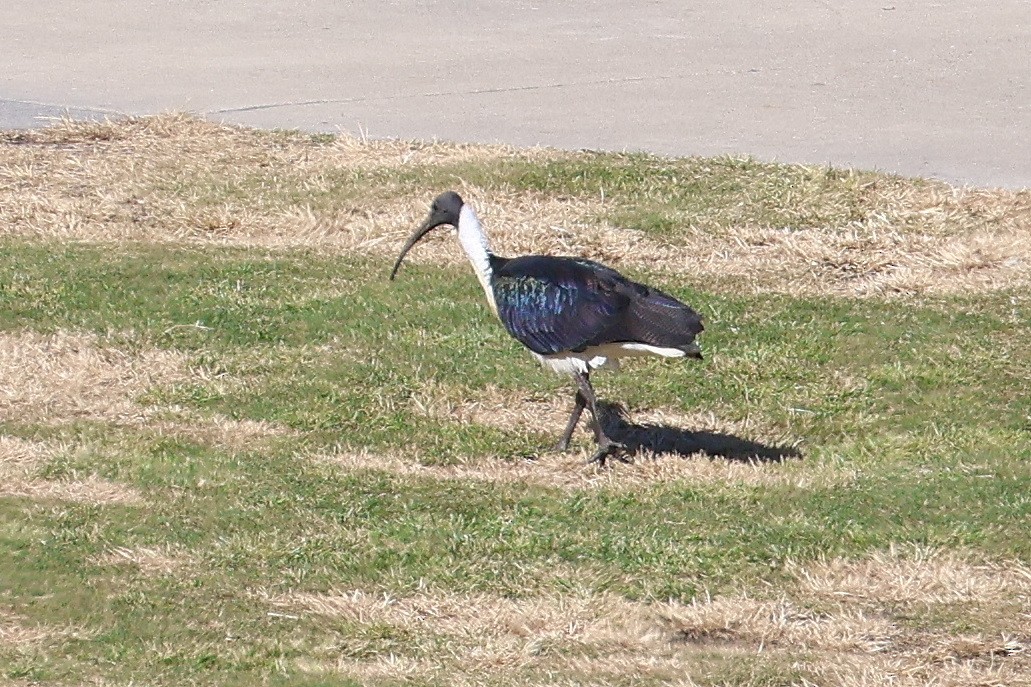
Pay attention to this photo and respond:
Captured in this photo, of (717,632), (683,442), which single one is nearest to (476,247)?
(683,442)

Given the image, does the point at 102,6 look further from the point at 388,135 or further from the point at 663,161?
the point at 663,161

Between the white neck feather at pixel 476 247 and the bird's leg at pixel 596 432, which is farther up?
the white neck feather at pixel 476 247

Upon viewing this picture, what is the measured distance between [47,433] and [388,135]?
5080mm

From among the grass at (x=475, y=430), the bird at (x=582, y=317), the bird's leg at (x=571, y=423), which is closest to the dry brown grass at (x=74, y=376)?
the grass at (x=475, y=430)

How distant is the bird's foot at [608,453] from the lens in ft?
27.0

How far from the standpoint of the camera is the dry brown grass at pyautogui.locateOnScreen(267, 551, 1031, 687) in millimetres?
6199

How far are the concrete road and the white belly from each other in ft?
15.4

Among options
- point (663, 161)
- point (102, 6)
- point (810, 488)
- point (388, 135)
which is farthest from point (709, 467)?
→ point (102, 6)

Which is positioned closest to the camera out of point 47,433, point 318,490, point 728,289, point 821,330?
point 318,490

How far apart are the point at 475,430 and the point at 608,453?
27.5 inches

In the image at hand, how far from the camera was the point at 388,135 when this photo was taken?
1295cm

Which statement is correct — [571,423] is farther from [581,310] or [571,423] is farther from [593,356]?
[581,310]

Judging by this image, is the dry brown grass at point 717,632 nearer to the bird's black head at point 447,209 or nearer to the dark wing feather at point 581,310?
the dark wing feather at point 581,310

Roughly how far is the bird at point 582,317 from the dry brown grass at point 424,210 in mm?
2719
